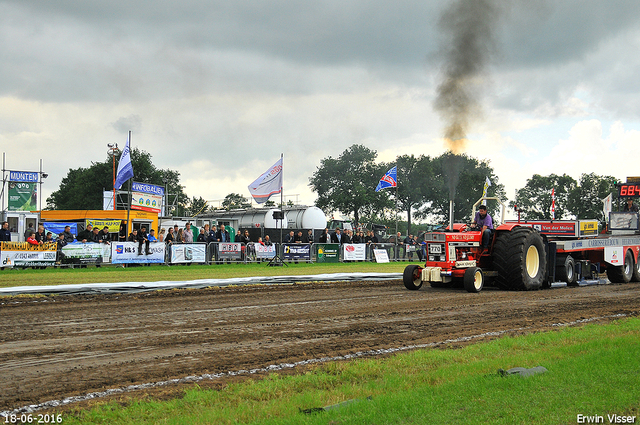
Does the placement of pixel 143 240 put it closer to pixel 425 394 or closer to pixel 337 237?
pixel 337 237

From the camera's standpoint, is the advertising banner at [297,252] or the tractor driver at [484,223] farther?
the advertising banner at [297,252]

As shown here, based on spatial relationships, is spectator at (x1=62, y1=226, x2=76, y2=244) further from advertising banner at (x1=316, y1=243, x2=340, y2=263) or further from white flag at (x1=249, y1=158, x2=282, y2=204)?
advertising banner at (x1=316, y1=243, x2=340, y2=263)

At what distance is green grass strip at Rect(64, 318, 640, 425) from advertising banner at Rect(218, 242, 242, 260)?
1986 cm

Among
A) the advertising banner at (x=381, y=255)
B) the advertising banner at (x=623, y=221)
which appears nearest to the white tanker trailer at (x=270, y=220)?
the advertising banner at (x=381, y=255)

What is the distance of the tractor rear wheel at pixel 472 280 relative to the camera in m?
13.9

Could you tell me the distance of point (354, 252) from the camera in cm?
2961

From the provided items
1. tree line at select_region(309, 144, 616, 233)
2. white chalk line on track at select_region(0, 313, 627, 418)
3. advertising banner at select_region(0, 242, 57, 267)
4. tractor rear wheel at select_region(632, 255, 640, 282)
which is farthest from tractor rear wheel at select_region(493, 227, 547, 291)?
tree line at select_region(309, 144, 616, 233)

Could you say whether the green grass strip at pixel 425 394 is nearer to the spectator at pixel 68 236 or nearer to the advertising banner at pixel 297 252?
the spectator at pixel 68 236

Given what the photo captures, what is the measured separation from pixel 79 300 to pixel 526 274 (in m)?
10.7

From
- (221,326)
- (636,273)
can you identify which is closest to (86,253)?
(221,326)

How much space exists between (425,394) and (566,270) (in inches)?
526

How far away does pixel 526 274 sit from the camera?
14.7 m

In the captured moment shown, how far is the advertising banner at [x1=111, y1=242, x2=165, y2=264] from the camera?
74.6 feet

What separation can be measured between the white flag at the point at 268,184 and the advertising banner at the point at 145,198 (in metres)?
11.5
